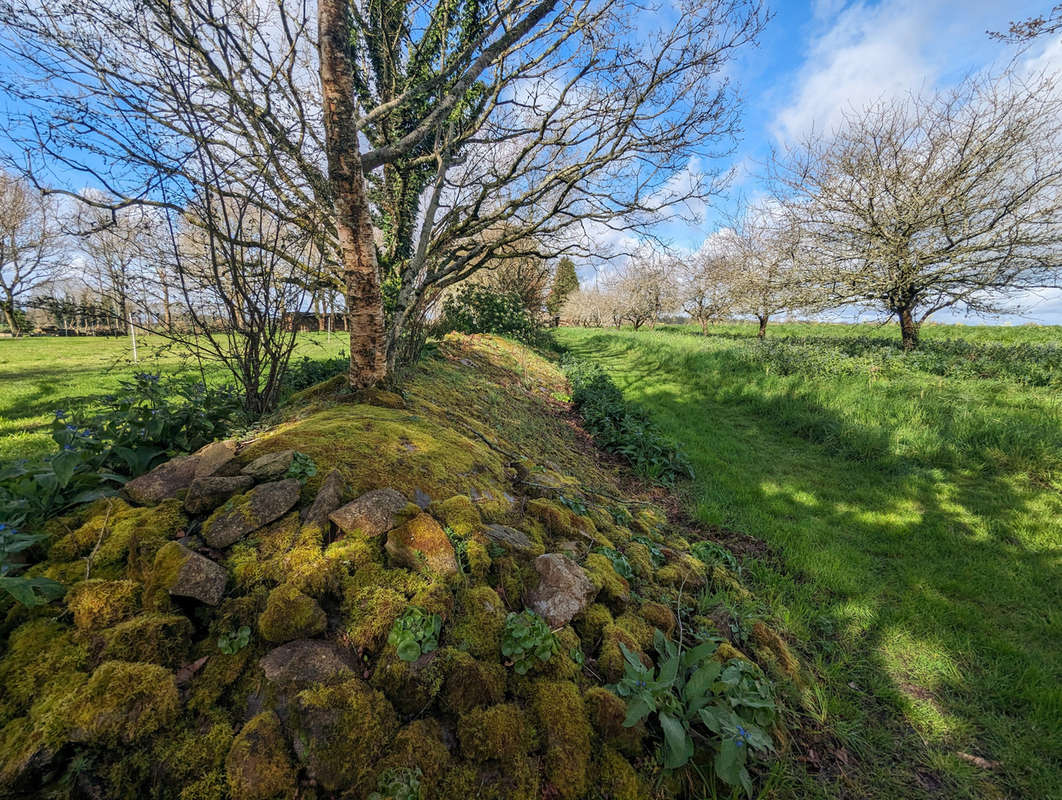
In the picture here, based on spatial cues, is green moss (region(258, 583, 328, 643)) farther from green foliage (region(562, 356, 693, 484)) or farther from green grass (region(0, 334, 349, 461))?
green foliage (region(562, 356, 693, 484))

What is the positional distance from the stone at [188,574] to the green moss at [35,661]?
0.26m

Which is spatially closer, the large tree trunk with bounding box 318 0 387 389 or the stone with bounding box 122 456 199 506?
the stone with bounding box 122 456 199 506

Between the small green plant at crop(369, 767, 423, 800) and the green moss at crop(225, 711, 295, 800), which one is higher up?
the green moss at crop(225, 711, 295, 800)

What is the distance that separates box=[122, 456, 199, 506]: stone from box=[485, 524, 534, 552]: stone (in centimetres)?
167

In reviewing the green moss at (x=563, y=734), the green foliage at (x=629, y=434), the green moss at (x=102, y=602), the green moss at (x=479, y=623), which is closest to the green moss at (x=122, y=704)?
the green moss at (x=102, y=602)

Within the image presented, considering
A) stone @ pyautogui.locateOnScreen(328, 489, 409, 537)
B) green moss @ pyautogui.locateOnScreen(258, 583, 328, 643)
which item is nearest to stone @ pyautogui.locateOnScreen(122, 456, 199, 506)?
stone @ pyautogui.locateOnScreen(328, 489, 409, 537)

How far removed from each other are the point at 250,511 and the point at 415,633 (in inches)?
40.6

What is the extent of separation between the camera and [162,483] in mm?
2029

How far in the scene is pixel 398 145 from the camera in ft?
10.7

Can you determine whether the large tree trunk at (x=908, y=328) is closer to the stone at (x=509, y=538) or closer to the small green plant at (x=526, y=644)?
the stone at (x=509, y=538)

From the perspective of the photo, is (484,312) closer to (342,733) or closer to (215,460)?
(215,460)

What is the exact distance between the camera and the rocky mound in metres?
1.14

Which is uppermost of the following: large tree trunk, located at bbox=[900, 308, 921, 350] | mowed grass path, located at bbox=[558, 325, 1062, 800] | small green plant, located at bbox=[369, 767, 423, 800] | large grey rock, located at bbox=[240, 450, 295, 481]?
large tree trunk, located at bbox=[900, 308, 921, 350]

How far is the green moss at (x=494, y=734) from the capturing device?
137cm
